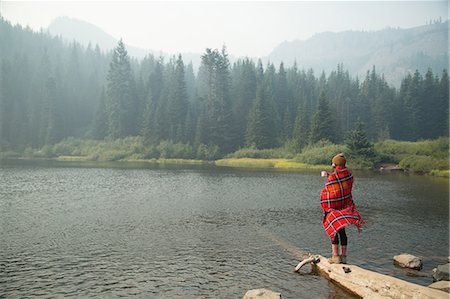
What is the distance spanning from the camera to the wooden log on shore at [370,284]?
9555mm

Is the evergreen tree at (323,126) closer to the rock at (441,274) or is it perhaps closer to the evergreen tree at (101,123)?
the evergreen tree at (101,123)

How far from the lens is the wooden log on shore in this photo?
9.55 m

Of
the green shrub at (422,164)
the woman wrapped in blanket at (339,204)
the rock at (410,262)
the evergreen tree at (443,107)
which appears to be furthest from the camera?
the evergreen tree at (443,107)

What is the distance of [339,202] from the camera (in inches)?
507

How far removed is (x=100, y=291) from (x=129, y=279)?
132 cm

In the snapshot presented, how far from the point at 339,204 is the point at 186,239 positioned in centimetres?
907

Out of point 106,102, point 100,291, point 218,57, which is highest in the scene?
point 218,57

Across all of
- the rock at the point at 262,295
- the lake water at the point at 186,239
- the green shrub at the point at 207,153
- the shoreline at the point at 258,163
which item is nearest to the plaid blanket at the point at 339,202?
the lake water at the point at 186,239

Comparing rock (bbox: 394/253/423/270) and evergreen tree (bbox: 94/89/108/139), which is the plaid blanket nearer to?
rock (bbox: 394/253/423/270)

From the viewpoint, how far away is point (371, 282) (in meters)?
11.0

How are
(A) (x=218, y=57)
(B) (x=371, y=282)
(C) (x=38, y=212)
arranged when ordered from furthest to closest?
1. (A) (x=218, y=57)
2. (C) (x=38, y=212)
3. (B) (x=371, y=282)

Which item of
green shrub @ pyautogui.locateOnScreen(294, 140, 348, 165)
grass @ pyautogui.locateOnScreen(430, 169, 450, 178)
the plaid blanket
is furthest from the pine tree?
the plaid blanket

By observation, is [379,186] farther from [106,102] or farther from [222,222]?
[106,102]

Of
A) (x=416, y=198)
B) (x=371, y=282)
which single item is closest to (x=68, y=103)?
(x=416, y=198)
